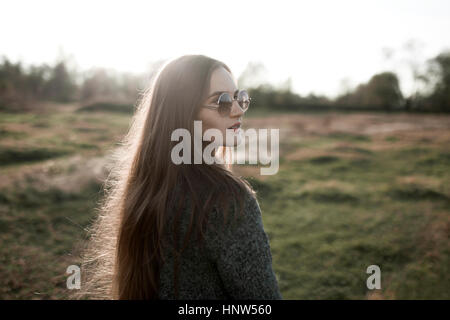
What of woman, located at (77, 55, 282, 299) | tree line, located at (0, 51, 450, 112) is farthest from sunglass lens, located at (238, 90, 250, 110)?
tree line, located at (0, 51, 450, 112)

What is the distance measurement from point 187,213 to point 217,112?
24.2 inches

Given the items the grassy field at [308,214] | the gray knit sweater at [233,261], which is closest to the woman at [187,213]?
the gray knit sweater at [233,261]

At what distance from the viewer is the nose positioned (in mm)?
1833

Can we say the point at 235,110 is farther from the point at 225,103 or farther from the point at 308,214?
the point at 308,214

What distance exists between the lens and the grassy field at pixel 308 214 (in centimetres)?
482

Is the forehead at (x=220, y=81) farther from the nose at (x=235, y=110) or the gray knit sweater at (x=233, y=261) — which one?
the gray knit sweater at (x=233, y=261)

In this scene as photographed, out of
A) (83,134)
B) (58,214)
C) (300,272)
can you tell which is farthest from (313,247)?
(83,134)

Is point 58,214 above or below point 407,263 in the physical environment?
above

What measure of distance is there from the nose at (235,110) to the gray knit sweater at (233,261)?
0.53 metres

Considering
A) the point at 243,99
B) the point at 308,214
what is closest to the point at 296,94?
the point at 308,214

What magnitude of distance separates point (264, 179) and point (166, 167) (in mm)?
8567

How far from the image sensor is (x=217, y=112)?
1.79 metres
